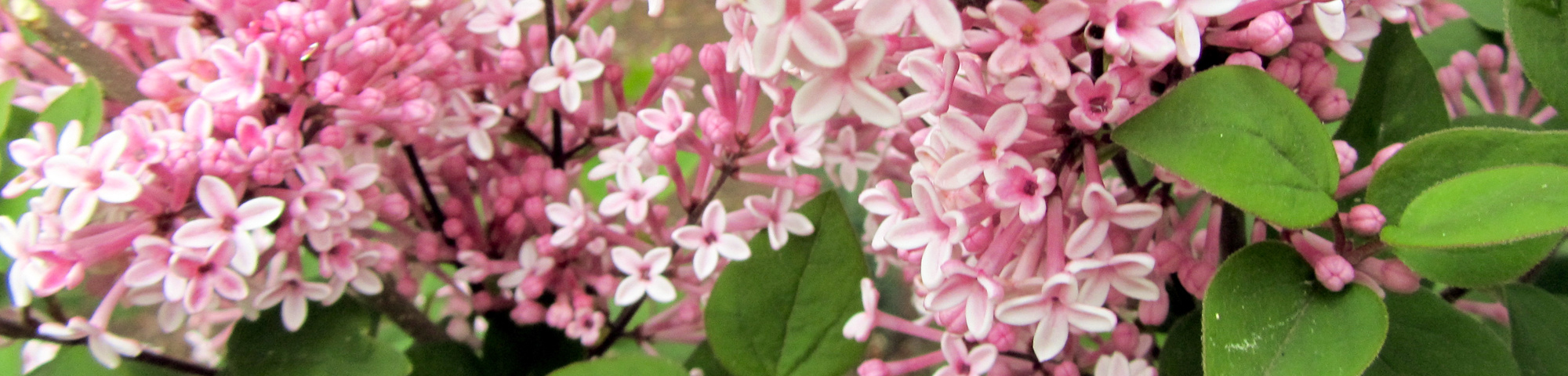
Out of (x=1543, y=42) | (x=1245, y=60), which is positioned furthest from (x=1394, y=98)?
(x=1245, y=60)

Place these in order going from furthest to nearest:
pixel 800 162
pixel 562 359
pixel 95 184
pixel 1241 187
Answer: pixel 562 359, pixel 800 162, pixel 95 184, pixel 1241 187

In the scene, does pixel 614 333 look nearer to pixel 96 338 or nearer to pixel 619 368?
pixel 619 368

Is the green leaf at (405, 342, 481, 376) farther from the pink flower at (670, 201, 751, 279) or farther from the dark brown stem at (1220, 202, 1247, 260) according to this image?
the dark brown stem at (1220, 202, 1247, 260)

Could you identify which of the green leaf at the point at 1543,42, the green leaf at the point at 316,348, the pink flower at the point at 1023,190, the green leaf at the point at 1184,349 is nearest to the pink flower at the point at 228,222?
the green leaf at the point at 316,348

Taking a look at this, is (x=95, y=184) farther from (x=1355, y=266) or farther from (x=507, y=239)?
(x=1355, y=266)

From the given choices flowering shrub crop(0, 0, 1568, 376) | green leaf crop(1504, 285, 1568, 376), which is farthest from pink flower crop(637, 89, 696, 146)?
green leaf crop(1504, 285, 1568, 376)

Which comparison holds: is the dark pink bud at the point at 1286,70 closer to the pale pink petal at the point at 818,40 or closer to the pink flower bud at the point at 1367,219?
the pink flower bud at the point at 1367,219

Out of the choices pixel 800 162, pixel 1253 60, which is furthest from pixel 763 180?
pixel 1253 60
